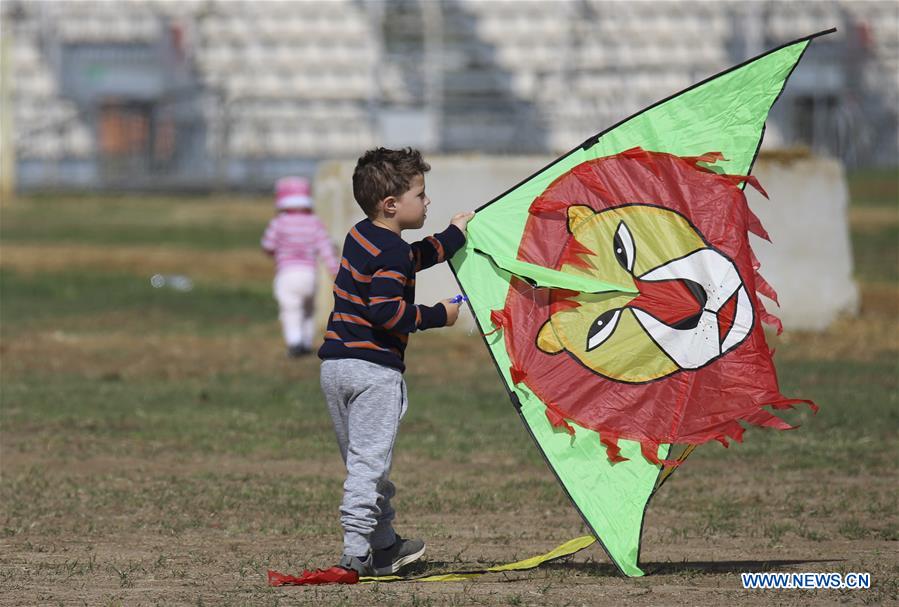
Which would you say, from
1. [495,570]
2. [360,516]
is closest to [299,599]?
[360,516]

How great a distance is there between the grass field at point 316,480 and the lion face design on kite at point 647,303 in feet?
3.06

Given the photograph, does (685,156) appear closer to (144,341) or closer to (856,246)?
(144,341)

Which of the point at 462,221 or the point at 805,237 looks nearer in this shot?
the point at 462,221

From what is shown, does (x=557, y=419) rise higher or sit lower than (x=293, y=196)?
higher

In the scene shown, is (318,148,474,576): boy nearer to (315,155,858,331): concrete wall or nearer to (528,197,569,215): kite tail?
(528,197,569,215): kite tail

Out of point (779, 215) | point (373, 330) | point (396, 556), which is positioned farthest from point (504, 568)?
point (779, 215)

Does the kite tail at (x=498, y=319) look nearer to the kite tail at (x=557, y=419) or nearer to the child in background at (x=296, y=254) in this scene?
the kite tail at (x=557, y=419)

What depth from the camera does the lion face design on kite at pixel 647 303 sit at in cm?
630

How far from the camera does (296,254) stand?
13.8 meters

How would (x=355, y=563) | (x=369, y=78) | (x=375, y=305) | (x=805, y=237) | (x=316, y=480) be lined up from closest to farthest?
1. (x=375, y=305)
2. (x=355, y=563)
3. (x=316, y=480)
4. (x=805, y=237)
5. (x=369, y=78)

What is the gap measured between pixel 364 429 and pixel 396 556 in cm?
65

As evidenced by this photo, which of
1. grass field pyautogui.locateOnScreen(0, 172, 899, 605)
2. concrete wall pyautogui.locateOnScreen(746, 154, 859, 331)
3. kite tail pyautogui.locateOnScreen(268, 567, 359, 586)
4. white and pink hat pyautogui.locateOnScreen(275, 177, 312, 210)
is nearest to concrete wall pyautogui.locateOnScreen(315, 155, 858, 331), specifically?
concrete wall pyautogui.locateOnScreen(746, 154, 859, 331)

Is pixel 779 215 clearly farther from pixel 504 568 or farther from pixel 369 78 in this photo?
pixel 369 78

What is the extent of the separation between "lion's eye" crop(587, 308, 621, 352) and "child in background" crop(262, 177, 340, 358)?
24.3 ft
